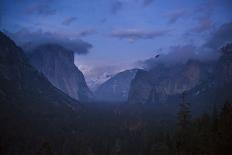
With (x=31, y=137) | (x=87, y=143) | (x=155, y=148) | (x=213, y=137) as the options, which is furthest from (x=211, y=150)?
(x=31, y=137)

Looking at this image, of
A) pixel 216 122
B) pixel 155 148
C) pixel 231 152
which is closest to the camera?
pixel 231 152

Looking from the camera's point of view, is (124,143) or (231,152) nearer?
(231,152)

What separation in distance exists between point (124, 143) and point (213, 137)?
117 metres

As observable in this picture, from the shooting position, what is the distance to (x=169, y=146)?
10400 cm

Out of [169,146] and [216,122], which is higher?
[216,122]

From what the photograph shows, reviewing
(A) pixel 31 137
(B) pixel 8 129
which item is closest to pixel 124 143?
(A) pixel 31 137

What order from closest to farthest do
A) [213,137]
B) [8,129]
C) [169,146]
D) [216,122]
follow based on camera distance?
[213,137] < [216,122] < [169,146] < [8,129]

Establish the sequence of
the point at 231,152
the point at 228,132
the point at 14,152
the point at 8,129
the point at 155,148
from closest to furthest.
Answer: the point at 231,152 < the point at 228,132 < the point at 155,148 < the point at 14,152 < the point at 8,129

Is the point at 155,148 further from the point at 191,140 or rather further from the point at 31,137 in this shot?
the point at 31,137

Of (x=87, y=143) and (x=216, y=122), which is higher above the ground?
(x=216, y=122)

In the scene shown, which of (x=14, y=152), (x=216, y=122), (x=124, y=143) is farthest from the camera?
(x=124, y=143)

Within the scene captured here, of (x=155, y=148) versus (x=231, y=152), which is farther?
(x=155, y=148)

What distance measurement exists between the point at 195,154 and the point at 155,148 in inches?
1731

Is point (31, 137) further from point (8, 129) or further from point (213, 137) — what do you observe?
point (213, 137)
